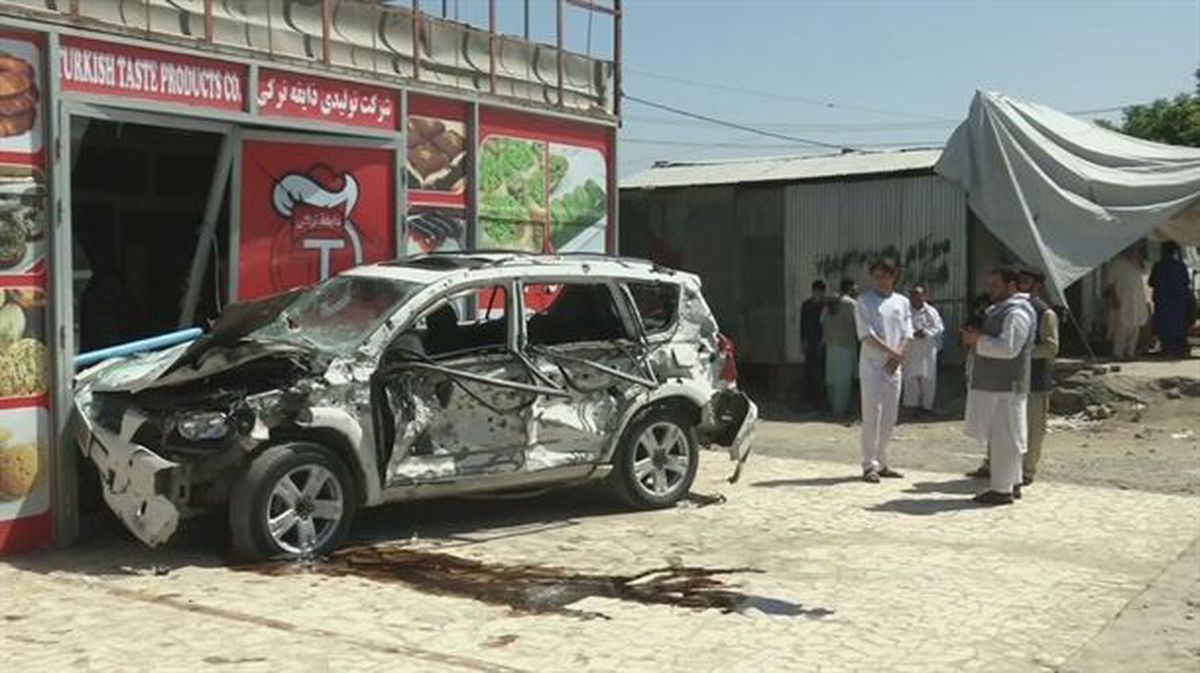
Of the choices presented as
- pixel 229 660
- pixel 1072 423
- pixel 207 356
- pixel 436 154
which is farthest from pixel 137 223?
pixel 1072 423

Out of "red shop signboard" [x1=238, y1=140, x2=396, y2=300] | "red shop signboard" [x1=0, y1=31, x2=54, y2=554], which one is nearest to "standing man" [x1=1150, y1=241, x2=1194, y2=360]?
"red shop signboard" [x1=238, y1=140, x2=396, y2=300]

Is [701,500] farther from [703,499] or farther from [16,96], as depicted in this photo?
[16,96]

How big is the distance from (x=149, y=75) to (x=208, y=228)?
1.33m

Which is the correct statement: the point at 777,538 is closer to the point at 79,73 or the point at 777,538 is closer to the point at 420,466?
the point at 420,466

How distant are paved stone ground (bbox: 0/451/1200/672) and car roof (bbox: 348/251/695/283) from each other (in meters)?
1.73

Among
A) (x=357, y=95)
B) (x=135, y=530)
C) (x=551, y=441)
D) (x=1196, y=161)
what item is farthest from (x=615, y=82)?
(x=1196, y=161)

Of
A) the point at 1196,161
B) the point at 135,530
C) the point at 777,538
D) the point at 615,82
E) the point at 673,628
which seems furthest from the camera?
the point at 1196,161

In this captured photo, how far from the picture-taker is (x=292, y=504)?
729cm

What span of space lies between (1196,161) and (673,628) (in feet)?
44.5

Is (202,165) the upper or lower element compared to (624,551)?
upper

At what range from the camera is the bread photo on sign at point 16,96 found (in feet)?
24.3

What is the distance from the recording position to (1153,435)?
13875 millimetres

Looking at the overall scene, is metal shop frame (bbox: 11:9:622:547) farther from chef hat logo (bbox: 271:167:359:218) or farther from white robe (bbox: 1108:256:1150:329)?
white robe (bbox: 1108:256:1150:329)

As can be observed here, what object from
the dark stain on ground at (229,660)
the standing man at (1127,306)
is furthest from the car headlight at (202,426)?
the standing man at (1127,306)
